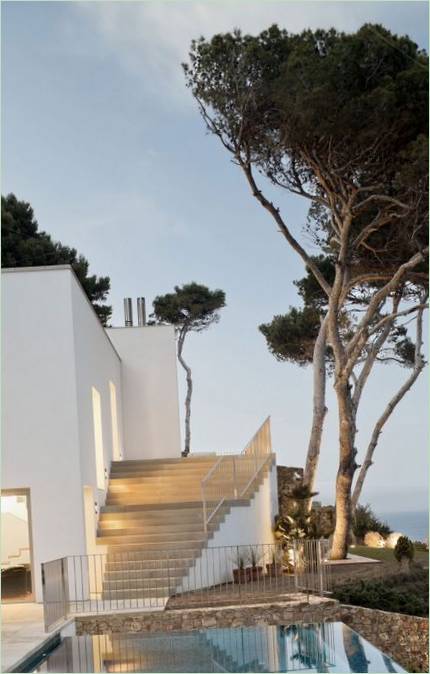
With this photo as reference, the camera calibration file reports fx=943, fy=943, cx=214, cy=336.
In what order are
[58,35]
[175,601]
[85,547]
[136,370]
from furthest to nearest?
[58,35] → [136,370] → [85,547] → [175,601]

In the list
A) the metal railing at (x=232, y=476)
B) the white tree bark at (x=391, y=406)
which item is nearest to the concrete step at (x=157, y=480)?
the metal railing at (x=232, y=476)

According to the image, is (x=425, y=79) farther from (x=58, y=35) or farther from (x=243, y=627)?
(x=58, y=35)

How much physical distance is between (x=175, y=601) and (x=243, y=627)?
1261mm

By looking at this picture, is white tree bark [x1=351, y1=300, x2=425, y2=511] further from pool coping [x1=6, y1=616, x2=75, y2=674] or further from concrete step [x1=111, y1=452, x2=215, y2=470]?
pool coping [x1=6, y1=616, x2=75, y2=674]

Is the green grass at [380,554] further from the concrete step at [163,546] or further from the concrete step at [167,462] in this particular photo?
the concrete step at [163,546]

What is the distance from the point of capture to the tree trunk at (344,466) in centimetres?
1719

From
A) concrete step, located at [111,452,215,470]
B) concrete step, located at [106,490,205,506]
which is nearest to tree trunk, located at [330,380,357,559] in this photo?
concrete step, located at [111,452,215,470]

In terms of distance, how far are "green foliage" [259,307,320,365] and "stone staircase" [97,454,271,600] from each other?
7099mm

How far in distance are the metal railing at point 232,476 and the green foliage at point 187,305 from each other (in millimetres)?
12640

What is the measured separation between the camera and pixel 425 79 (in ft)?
50.1

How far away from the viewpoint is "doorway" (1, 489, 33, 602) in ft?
44.3

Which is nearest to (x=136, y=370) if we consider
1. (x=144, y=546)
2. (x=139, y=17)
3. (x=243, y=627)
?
(x=144, y=546)

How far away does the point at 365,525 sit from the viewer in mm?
22938

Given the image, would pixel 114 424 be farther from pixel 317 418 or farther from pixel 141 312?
pixel 141 312
